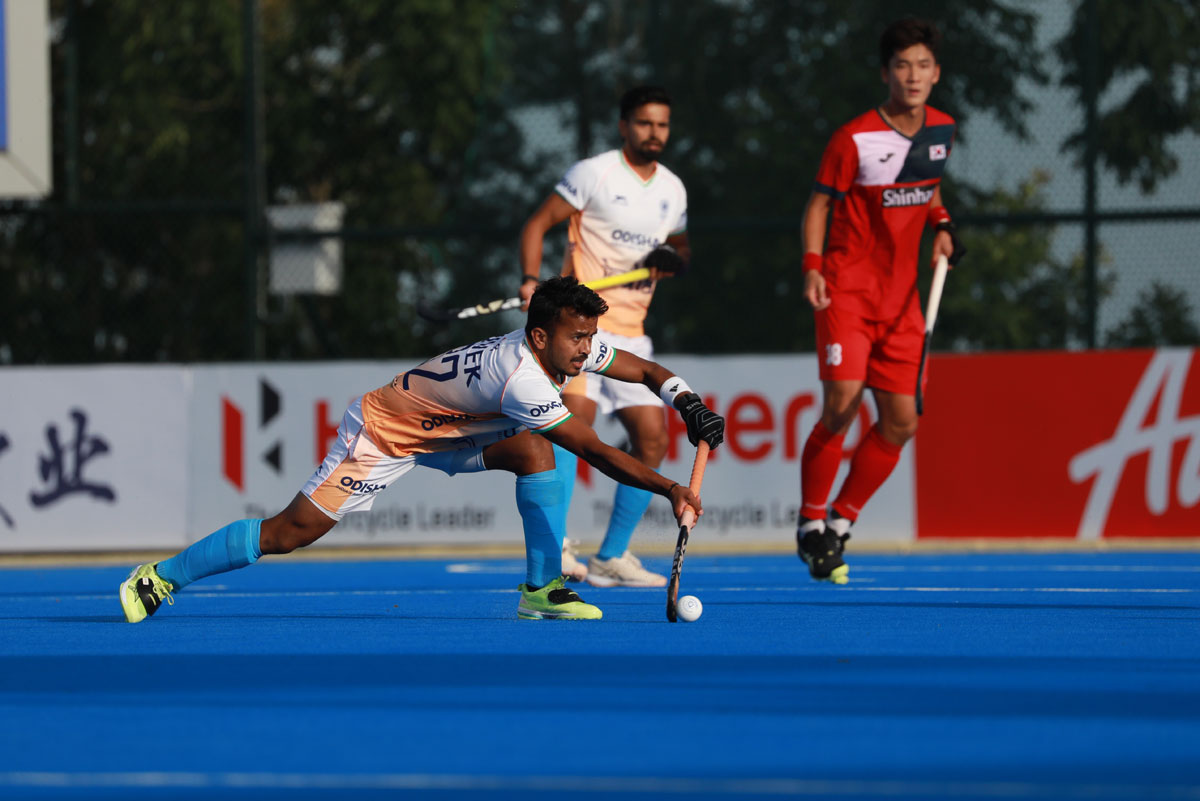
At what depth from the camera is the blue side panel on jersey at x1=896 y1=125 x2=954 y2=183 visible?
7.32m

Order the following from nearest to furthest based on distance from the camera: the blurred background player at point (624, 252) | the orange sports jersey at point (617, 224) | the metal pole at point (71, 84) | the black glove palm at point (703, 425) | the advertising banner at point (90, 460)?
the black glove palm at point (703, 425) → the blurred background player at point (624, 252) → the orange sports jersey at point (617, 224) → the advertising banner at point (90, 460) → the metal pole at point (71, 84)

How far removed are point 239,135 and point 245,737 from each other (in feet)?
54.7

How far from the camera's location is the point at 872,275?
7.32 m

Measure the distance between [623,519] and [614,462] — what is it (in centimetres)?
170

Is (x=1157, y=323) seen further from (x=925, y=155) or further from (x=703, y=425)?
(x=703, y=425)

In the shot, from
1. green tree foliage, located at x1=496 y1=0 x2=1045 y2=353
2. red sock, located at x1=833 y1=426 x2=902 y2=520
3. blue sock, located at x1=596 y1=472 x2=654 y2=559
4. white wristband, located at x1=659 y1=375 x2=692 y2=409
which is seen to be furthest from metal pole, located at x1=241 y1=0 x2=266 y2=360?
white wristband, located at x1=659 y1=375 x2=692 y2=409

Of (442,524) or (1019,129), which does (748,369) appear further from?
(1019,129)

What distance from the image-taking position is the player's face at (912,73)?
7215 millimetres

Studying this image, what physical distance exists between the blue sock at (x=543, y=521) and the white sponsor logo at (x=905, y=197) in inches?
82.1

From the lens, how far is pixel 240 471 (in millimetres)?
10500

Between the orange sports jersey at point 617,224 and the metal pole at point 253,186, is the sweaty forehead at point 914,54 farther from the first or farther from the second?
the metal pole at point 253,186

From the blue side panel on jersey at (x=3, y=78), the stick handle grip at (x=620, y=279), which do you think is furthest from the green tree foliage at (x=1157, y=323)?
the blue side panel on jersey at (x=3, y=78)

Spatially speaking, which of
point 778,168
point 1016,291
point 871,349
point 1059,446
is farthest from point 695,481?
point 778,168

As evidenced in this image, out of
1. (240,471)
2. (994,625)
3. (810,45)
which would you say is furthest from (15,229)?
(994,625)
